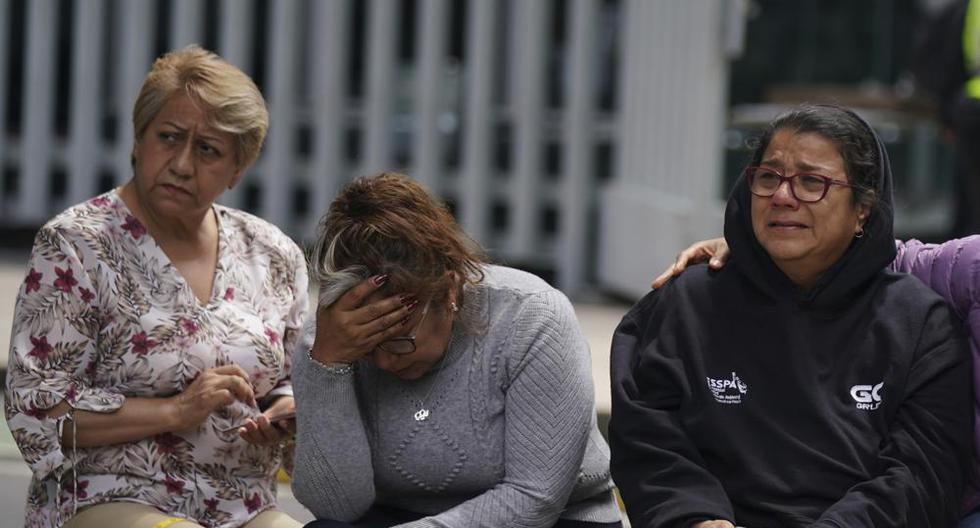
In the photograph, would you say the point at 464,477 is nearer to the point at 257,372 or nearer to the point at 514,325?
the point at 514,325

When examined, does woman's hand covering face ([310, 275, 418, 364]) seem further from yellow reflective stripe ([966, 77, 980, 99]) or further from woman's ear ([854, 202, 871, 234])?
yellow reflective stripe ([966, 77, 980, 99])

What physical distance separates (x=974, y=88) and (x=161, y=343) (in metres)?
3.85

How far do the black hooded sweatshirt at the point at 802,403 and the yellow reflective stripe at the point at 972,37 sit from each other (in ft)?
11.0

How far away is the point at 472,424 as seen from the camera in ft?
9.84

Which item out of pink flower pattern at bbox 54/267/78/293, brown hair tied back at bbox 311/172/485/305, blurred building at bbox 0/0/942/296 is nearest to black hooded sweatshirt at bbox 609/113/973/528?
brown hair tied back at bbox 311/172/485/305

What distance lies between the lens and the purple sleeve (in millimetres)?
2980

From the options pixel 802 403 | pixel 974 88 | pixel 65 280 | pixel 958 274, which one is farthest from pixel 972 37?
pixel 65 280

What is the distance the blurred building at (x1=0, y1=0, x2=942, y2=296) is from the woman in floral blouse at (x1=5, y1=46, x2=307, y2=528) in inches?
134

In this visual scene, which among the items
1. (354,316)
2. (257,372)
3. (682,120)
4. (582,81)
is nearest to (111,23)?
(582,81)

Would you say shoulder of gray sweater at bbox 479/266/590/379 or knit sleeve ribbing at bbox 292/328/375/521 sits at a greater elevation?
shoulder of gray sweater at bbox 479/266/590/379

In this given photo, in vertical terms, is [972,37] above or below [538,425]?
above

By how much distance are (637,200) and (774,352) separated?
3.77m

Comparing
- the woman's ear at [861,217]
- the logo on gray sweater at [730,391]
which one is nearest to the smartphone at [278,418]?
the logo on gray sweater at [730,391]

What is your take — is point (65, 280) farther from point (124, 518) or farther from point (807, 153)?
point (807, 153)
